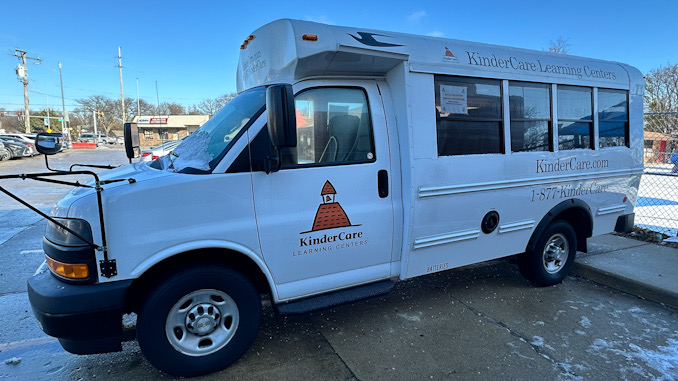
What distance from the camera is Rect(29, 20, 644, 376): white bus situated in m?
2.59

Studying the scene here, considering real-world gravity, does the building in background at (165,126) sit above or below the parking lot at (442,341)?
above

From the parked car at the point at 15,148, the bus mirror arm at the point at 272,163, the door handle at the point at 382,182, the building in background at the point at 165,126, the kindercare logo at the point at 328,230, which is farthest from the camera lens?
the building in background at the point at 165,126

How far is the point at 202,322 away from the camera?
284 cm

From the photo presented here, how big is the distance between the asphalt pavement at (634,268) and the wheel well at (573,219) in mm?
400

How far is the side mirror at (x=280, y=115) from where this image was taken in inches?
103

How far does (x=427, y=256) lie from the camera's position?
12.0 ft

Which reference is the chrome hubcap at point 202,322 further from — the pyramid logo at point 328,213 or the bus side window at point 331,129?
the bus side window at point 331,129

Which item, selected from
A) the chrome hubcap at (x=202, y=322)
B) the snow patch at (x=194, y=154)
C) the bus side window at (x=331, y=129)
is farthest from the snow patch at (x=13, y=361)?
the bus side window at (x=331, y=129)

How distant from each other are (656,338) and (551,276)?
47.1 inches

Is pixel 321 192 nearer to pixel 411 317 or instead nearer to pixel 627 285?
pixel 411 317

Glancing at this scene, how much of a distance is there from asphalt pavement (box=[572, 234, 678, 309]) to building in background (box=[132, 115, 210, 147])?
57144 mm

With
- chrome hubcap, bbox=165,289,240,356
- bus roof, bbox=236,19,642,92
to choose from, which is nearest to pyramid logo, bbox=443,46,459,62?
bus roof, bbox=236,19,642,92

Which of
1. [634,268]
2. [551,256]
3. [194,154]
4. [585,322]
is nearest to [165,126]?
[194,154]

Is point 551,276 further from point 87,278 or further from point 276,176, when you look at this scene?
point 87,278
